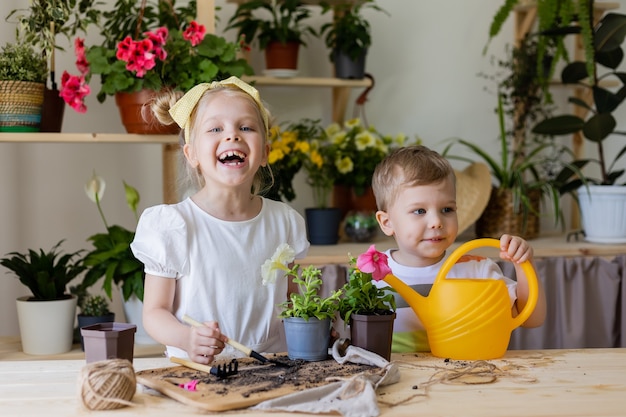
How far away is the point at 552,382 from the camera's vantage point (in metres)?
1.24

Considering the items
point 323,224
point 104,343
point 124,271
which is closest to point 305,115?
point 323,224

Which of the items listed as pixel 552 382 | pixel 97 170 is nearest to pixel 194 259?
pixel 552 382

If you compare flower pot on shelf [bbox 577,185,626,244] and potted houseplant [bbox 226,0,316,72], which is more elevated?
potted houseplant [bbox 226,0,316,72]

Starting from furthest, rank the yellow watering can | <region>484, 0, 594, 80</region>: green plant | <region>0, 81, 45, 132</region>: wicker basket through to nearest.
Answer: <region>484, 0, 594, 80</region>: green plant < <region>0, 81, 45, 132</region>: wicker basket < the yellow watering can

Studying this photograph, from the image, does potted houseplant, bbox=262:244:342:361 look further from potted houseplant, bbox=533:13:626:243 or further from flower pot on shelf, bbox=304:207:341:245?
potted houseplant, bbox=533:13:626:243

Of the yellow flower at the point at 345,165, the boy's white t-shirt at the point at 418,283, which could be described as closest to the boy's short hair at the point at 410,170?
the boy's white t-shirt at the point at 418,283

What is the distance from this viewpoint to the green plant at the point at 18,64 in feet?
7.64

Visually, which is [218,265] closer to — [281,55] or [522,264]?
[522,264]

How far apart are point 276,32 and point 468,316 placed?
5.88 ft

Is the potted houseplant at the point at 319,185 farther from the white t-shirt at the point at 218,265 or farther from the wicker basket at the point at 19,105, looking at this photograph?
the white t-shirt at the point at 218,265

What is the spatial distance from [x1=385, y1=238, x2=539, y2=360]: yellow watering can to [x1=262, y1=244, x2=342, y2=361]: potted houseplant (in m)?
0.15

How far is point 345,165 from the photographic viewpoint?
288cm

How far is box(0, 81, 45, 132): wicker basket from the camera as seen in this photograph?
2.32m

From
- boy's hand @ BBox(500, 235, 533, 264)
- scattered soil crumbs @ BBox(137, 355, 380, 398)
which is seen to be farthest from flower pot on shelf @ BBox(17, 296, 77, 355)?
boy's hand @ BBox(500, 235, 533, 264)
